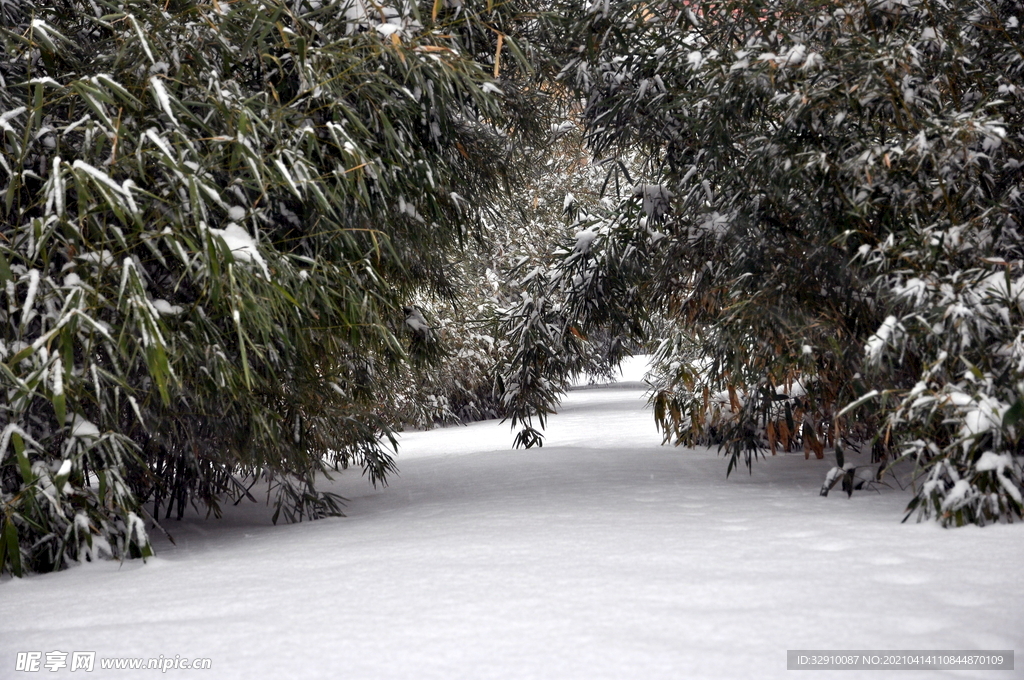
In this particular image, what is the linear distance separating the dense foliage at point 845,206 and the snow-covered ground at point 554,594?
47cm

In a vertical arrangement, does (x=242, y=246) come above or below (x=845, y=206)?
below

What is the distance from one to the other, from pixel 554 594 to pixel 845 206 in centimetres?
209

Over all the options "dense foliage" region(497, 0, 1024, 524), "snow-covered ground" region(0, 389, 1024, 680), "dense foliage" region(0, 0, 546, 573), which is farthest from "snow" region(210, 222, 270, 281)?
"dense foliage" region(497, 0, 1024, 524)

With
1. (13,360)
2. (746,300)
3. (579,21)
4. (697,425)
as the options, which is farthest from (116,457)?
(697,425)

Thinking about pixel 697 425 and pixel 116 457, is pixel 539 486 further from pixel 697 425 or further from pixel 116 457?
pixel 116 457

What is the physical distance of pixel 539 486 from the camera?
4309 millimetres

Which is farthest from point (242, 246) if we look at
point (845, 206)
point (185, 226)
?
point (845, 206)

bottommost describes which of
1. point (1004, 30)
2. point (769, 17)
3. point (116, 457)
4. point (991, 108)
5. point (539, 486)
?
point (539, 486)

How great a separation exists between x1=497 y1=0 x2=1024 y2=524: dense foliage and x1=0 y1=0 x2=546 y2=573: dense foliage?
3.14 feet

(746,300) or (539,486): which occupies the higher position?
(746,300)

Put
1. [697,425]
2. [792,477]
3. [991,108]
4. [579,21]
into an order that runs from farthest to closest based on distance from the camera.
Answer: [697,425]
[792,477]
[579,21]
[991,108]

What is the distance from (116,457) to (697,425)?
394 centimetres

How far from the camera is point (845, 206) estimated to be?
3301 millimetres

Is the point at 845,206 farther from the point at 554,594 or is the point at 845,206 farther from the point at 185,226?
the point at 185,226
